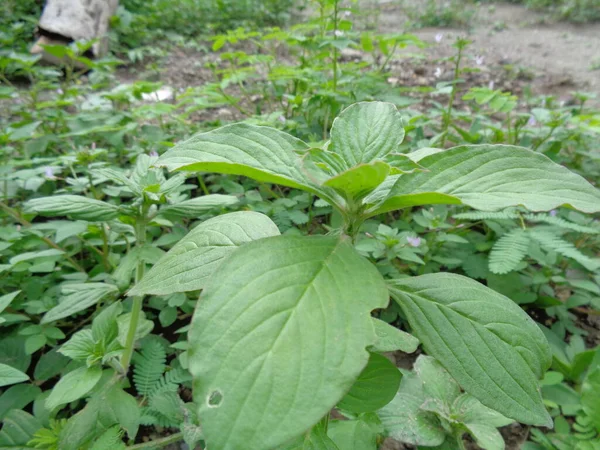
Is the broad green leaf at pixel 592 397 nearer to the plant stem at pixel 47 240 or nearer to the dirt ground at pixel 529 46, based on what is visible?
the plant stem at pixel 47 240

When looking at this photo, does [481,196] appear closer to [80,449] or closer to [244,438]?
[244,438]

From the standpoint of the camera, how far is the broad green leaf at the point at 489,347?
0.70 m

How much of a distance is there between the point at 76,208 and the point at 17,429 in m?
0.63

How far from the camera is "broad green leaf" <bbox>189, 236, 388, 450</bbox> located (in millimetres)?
500

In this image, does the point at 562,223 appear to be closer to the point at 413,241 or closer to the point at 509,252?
the point at 509,252

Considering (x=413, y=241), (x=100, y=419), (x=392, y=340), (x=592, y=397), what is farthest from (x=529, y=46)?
(x=100, y=419)

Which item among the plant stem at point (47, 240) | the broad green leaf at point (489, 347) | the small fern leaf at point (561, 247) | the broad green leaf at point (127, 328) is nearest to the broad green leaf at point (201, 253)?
the broad green leaf at point (489, 347)

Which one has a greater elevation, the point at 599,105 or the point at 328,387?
the point at 328,387

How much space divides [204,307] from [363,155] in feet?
1.44

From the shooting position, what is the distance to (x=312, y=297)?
59cm

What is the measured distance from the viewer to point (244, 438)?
0.49m

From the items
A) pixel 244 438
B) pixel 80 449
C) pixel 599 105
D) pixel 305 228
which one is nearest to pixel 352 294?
pixel 244 438

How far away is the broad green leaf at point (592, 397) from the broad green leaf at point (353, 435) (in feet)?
2.18

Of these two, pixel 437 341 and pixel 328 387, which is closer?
pixel 328 387
